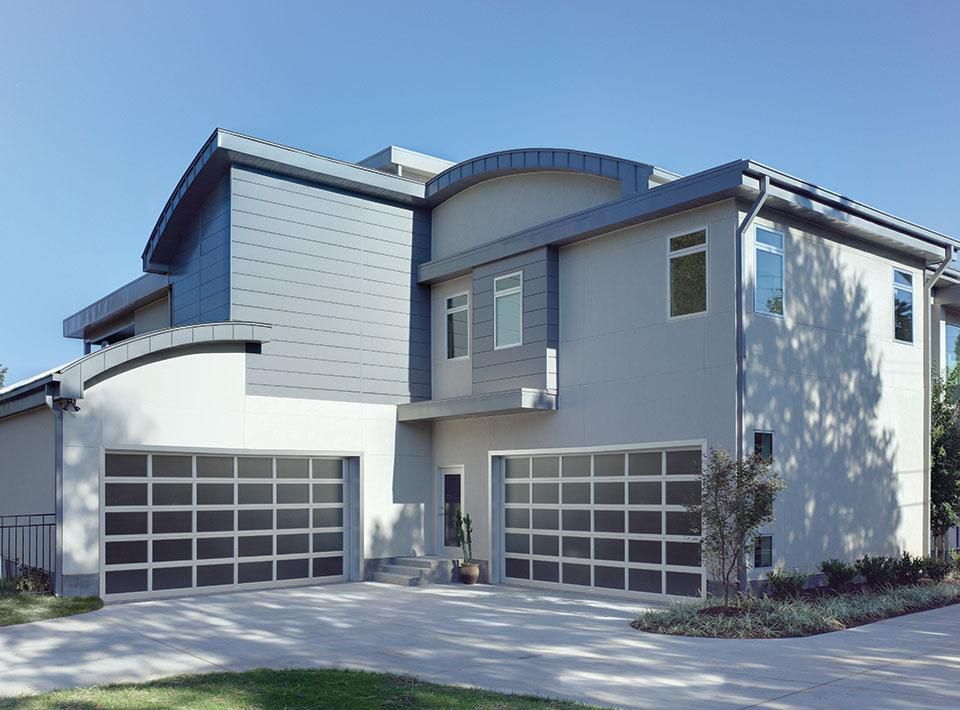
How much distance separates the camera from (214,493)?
51.1 ft

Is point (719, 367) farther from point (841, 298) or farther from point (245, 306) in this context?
point (245, 306)

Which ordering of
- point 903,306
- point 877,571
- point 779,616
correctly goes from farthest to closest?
point 903,306, point 877,571, point 779,616

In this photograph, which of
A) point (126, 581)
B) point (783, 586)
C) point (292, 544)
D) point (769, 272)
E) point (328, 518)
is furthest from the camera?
point (328, 518)

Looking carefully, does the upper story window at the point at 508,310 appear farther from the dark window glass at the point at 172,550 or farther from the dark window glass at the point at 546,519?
the dark window glass at the point at 172,550

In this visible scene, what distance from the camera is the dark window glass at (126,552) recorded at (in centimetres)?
1420

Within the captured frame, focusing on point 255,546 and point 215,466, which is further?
point 255,546

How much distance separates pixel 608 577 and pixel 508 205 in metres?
6.99

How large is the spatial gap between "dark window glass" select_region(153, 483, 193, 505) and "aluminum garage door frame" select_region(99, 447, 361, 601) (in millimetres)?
16

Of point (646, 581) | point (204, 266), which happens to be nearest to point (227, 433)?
point (204, 266)

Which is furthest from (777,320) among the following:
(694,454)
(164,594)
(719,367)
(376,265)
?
(164,594)

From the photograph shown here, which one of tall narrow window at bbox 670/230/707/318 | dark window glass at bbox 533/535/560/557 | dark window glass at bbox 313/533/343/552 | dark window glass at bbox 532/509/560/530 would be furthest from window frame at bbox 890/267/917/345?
dark window glass at bbox 313/533/343/552

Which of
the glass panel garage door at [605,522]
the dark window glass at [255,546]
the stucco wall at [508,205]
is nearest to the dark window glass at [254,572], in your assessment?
the dark window glass at [255,546]

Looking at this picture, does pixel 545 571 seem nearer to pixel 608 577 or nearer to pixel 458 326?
pixel 608 577

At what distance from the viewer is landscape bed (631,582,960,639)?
10797 millimetres
